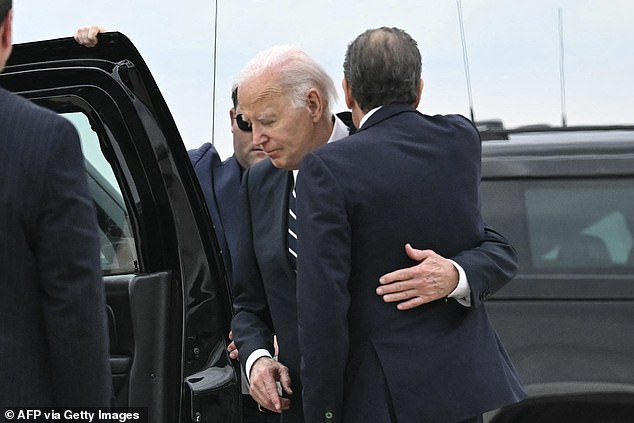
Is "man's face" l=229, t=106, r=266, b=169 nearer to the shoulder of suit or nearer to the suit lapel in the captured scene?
the suit lapel

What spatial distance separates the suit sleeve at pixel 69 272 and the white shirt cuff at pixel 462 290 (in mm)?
823

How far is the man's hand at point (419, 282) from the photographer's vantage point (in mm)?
2775

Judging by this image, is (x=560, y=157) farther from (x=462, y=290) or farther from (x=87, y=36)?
(x=87, y=36)

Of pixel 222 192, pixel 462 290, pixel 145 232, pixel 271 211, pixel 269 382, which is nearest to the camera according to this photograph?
pixel 462 290

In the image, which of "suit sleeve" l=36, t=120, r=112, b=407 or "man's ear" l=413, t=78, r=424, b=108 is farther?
"man's ear" l=413, t=78, r=424, b=108

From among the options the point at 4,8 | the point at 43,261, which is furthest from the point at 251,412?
the point at 4,8

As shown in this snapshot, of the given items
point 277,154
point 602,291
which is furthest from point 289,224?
point 602,291

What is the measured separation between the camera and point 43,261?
90.0 inches

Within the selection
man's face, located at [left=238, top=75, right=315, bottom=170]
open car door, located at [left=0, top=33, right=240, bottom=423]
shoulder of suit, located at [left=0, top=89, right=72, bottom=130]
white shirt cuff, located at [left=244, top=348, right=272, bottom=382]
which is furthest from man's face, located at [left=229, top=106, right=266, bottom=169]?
shoulder of suit, located at [left=0, top=89, right=72, bottom=130]

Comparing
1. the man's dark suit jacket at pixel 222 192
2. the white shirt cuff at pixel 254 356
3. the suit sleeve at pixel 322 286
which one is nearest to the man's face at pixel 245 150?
the man's dark suit jacket at pixel 222 192

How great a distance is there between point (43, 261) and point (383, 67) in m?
0.92

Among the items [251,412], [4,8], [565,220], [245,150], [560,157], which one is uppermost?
[4,8]

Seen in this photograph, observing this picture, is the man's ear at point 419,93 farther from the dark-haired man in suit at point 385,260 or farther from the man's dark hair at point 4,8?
the man's dark hair at point 4,8

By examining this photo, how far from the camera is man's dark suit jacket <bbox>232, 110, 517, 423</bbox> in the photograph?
118 inches
